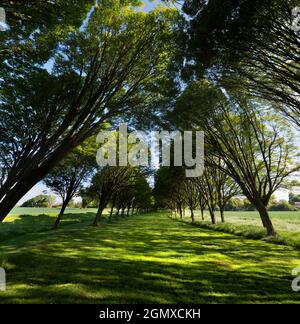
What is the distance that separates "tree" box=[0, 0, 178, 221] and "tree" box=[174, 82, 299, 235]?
4.07m

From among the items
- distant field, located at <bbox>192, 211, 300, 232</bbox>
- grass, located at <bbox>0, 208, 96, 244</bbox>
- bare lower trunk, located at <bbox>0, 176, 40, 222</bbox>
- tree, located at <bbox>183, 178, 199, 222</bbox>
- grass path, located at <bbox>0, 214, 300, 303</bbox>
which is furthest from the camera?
tree, located at <bbox>183, 178, 199, 222</bbox>

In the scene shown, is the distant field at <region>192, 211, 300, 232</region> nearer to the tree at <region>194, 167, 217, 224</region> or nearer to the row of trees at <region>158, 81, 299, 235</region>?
the tree at <region>194, 167, 217, 224</region>

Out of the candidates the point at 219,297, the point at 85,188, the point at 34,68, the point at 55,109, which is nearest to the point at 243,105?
the point at 55,109

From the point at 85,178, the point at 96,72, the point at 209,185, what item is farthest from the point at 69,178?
the point at 96,72

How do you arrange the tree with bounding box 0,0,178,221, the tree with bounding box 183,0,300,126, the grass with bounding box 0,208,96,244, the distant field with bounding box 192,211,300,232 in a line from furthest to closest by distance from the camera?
the distant field with bounding box 192,211,300,232, the grass with bounding box 0,208,96,244, the tree with bounding box 0,0,178,221, the tree with bounding box 183,0,300,126

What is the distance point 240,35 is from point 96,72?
271 inches

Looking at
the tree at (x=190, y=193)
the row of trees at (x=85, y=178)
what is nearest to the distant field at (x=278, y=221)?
the tree at (x=190, y=193)

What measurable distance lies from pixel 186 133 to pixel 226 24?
47.7 feet

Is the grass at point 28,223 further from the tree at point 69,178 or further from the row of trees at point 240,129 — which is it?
the row of trees at point 240,129

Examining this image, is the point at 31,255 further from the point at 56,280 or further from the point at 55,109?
the point at 55,109

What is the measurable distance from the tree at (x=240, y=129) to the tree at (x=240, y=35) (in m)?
5.31

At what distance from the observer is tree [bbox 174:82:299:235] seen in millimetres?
19623

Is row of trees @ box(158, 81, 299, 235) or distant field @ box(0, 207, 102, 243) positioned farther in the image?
Answer: distant field @ box(0, 207, 102, 243)

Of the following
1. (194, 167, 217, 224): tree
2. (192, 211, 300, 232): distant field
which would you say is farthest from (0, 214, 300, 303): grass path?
(194, 167, 217, 224): tree
